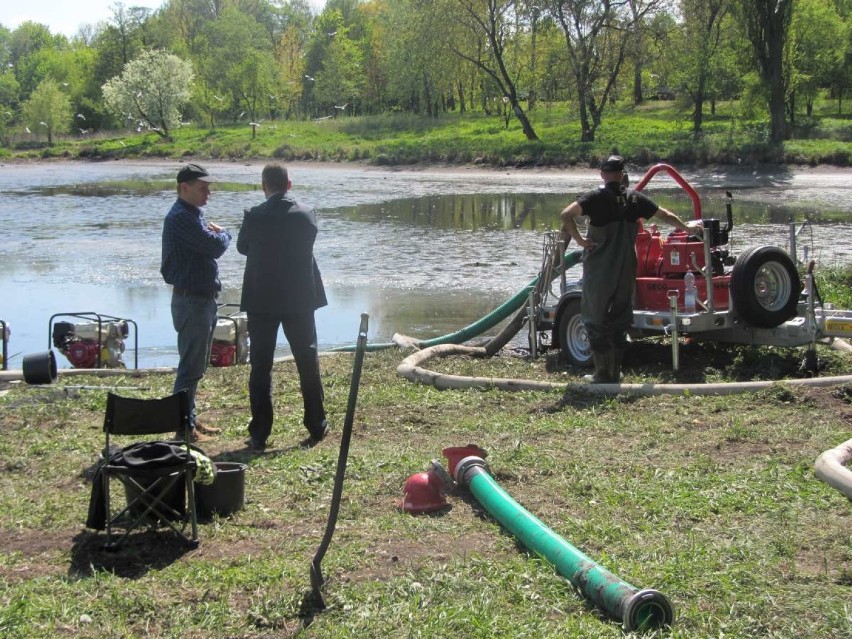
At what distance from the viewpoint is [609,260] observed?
29.8ft

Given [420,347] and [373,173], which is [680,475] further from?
[373,173]

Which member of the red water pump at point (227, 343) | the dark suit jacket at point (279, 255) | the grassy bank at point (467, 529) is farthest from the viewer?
the red water pump at point (227, 343)

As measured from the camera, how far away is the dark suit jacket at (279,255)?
7.66 meters

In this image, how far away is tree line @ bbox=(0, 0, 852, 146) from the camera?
51875 millimetres

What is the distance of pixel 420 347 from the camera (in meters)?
12.3

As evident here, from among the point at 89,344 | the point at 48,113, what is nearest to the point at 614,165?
the point at 89,344

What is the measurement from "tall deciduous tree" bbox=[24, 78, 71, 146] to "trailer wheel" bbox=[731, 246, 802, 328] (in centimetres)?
8867

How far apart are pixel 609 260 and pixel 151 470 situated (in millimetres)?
4827

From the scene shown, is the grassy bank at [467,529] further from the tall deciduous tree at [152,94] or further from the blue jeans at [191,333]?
the tall deciduous tree at [152,94]

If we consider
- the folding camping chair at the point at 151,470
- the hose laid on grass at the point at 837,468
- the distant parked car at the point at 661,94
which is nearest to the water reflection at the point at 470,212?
the hose laid on grass at the point at 837,468

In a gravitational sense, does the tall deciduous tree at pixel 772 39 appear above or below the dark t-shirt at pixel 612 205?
above

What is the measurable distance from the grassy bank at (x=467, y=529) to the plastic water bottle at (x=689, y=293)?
1.40 m

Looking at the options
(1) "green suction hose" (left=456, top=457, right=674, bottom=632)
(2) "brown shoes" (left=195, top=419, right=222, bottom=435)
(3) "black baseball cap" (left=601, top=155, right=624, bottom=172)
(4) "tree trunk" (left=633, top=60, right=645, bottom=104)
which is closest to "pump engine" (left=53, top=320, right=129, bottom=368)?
(2) "brown shoes" (left=195, top=419, right=222, bottom=435)

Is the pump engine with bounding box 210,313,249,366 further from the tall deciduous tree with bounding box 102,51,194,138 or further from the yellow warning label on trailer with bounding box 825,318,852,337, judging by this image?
the tall deciduous tree with bounding box 102,51,194,138
